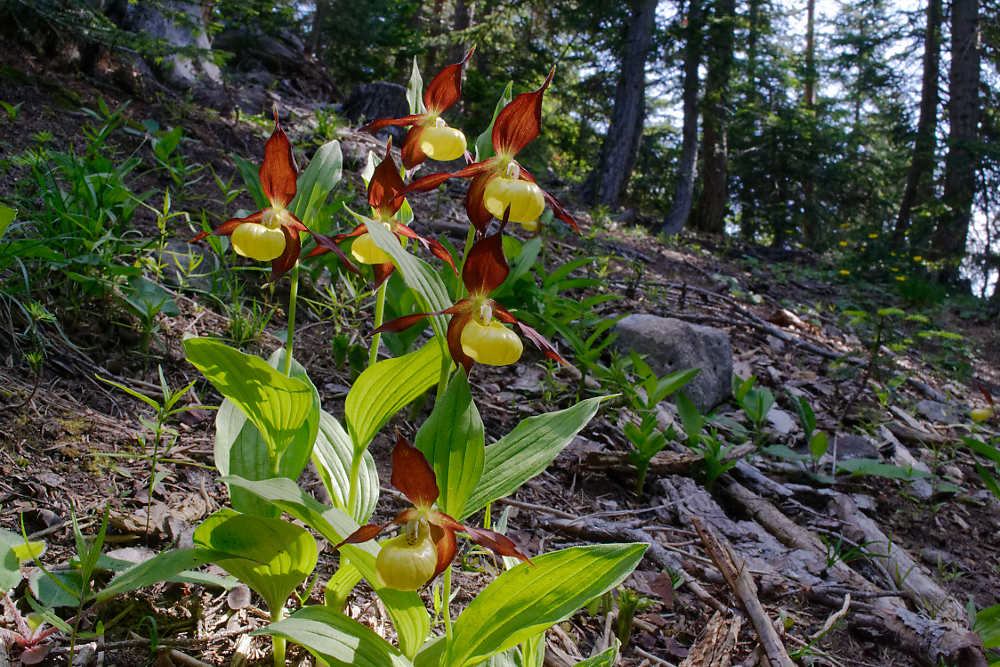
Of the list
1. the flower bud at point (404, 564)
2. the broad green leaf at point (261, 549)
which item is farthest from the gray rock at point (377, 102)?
the flower bud at point (404, 564)

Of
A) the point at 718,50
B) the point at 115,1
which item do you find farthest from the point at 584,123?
the point at 115,1

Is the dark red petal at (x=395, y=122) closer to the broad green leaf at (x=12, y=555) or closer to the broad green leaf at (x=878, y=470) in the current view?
the broad green leaf at (x=12, y=555)

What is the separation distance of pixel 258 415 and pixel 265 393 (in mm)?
56

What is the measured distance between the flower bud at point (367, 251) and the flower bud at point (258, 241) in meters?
0.17

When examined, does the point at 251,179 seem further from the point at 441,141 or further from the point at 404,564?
the point at 404,564

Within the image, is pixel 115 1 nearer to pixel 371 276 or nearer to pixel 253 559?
pixel 371 276

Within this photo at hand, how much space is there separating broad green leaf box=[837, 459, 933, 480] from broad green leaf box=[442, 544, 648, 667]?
2.12 m

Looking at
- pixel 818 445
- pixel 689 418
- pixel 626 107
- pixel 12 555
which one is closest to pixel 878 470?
pixel 818 445

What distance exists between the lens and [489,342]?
3.68 ft

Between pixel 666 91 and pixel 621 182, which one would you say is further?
pixel 666 91

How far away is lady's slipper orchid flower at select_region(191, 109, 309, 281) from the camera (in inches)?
48.9

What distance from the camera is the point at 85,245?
2.09 meters

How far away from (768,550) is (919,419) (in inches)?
91.6

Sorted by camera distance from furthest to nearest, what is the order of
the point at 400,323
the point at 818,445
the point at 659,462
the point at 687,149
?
the point at 687,149, the point at 818,445, the point at 659,462, the point at 400,323
